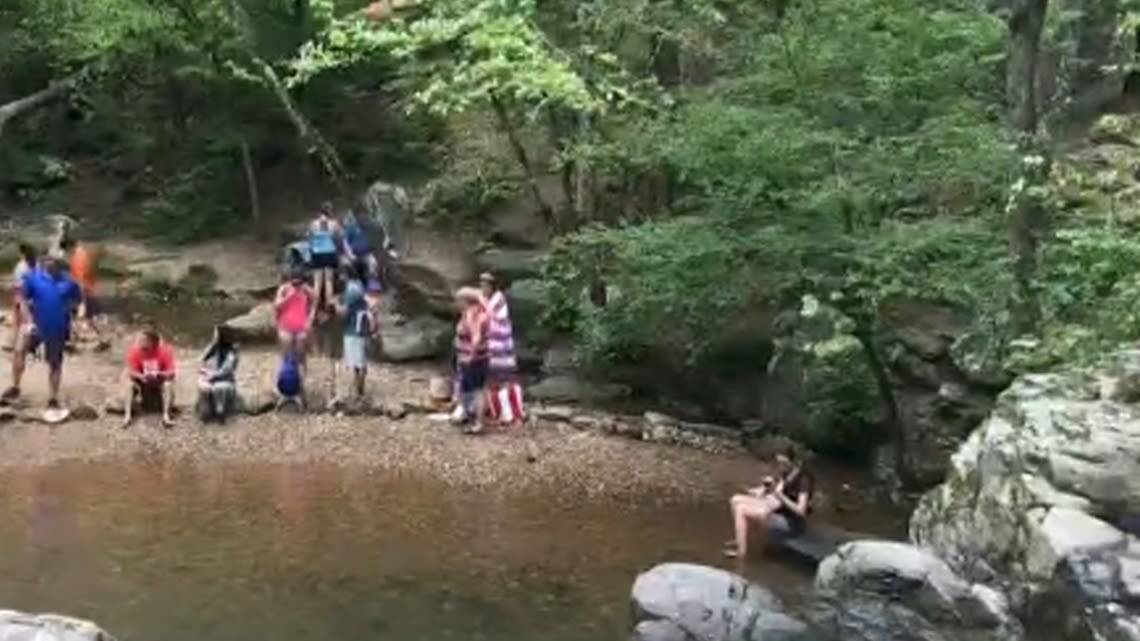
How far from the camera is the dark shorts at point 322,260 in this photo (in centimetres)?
2233

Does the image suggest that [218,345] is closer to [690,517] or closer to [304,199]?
[690,517]

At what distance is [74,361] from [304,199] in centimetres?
852

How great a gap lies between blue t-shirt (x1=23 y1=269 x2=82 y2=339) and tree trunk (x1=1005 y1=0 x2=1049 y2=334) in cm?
1042

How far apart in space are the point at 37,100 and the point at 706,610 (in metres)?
21.3

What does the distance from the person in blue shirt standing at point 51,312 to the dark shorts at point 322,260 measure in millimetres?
4308

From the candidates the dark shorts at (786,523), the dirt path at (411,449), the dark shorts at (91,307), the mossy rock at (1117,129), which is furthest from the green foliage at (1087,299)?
the dark shorts at (91,307)

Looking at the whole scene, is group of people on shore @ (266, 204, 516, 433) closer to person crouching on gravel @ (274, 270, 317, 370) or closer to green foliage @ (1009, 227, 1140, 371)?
person crouching on gravel @ (274, 270, 317, 370)

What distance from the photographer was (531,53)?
19.2m

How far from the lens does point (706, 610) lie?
466 inches

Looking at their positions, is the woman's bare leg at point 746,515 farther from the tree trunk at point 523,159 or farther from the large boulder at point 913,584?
the tree trunk at point 523,159

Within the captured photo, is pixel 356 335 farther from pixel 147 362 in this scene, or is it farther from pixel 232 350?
pixel 147 362

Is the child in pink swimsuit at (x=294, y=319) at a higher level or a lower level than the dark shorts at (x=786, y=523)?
higher

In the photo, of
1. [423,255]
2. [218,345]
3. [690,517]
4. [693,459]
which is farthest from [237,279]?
[690,517]

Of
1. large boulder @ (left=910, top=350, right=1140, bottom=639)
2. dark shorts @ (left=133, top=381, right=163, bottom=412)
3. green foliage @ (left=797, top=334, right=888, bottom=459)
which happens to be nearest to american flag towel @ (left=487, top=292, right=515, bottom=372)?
green foliage @ (left=797, top=334, right=888, bottom=459)
